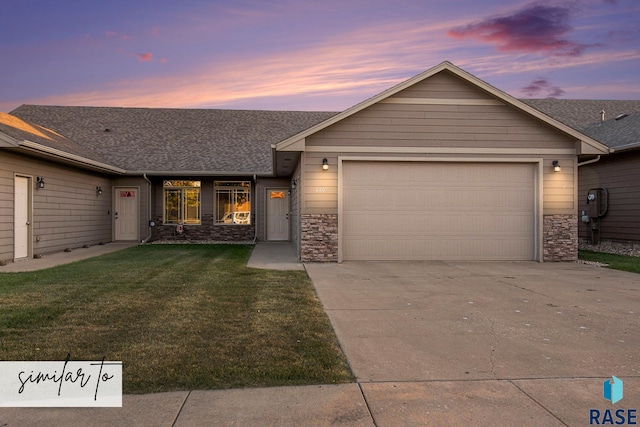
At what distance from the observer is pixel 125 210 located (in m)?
16.6

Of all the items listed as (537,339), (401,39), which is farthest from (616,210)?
(537,339)

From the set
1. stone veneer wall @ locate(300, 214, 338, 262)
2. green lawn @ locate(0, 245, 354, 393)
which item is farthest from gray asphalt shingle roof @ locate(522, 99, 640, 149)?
green lawn @ locate(0, 245, 354, 393)

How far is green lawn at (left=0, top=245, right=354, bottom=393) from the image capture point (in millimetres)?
3424

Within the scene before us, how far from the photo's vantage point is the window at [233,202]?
17031 millimetres

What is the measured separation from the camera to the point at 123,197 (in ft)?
54.3

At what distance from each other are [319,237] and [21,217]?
7.76 m

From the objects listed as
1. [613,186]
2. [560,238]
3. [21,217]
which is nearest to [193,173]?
[21,217]

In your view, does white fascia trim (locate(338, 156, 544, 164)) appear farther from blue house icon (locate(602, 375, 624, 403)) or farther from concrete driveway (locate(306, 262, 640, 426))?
blue house icon (locate(602, 375, 624, 403))

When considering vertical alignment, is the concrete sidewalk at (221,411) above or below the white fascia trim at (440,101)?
below

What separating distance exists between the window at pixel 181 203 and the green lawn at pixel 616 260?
44.4 ft

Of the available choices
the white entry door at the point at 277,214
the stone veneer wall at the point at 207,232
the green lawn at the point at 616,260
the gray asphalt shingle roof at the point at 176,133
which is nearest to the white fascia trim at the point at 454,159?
the green lawn at the point at 616,260

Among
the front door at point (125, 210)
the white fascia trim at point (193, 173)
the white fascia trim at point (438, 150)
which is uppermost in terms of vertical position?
the white fascia trim at point (438, 150)

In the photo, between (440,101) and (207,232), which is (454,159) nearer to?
(440,101)

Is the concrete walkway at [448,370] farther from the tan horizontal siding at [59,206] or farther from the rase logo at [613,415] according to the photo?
the tan horizontal siding at [59,206]
